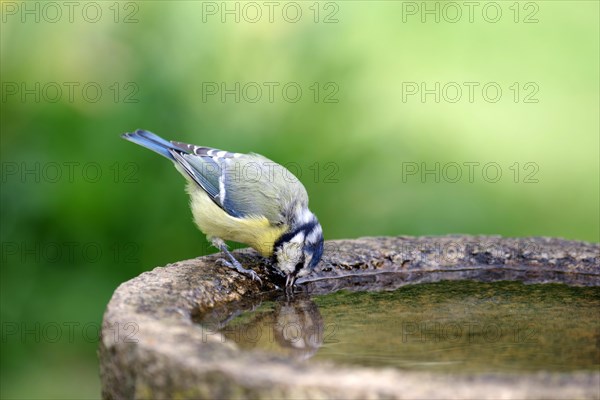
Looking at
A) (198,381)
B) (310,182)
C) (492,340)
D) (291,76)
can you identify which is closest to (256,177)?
(310,182)

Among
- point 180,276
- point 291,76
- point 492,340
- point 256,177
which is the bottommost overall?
point 492,340

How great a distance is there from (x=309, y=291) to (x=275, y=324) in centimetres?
45

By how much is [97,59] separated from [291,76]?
3.67 ft

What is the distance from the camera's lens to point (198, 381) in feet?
5.53

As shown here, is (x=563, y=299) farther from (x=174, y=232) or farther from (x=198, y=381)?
(x=174, y=232)

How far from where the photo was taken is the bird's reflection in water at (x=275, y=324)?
90.9 inches

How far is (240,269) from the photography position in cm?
297

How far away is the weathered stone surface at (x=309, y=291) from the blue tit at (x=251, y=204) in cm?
11
